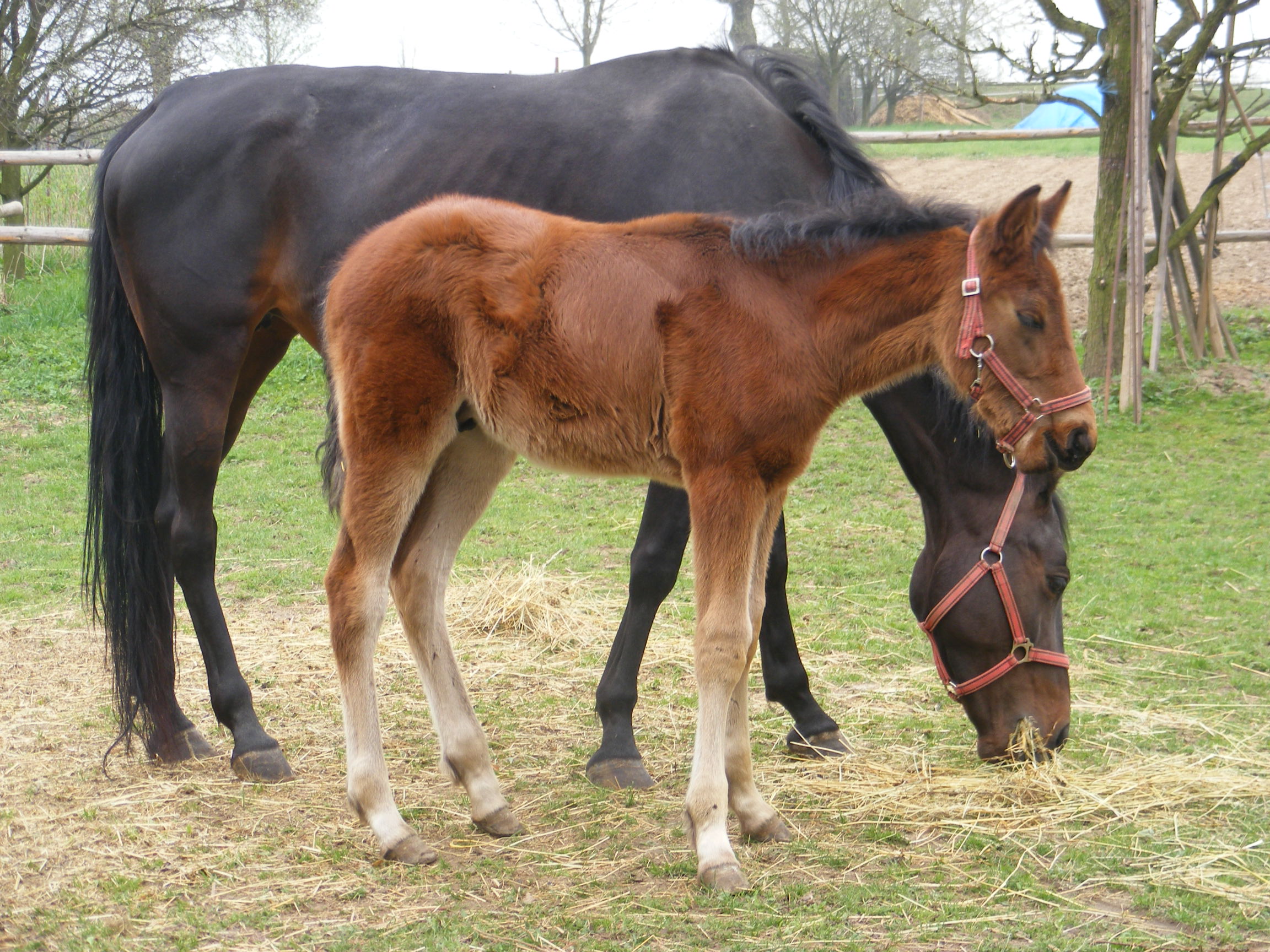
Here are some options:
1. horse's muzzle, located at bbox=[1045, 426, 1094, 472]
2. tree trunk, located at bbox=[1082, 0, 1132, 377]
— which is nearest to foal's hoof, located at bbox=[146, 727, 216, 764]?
horse's muzzle, located at bbox=[1045, 426, 1094, 472]

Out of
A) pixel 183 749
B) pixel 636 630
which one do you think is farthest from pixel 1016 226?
pixel 183 749

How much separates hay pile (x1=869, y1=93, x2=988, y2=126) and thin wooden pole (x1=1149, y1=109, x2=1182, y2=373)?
23.0 meters

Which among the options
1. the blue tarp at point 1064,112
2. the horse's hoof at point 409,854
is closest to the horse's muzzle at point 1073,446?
the horse's hoof at point 409,854

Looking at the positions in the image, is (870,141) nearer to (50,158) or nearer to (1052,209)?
(50,158)

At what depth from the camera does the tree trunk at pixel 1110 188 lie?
8.93 metres

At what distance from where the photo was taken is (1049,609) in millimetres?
3588

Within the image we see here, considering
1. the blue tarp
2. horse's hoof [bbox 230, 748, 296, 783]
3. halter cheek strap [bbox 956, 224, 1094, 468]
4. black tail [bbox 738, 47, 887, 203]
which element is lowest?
horse's hoof [bbox 230, 748, 296, 783]

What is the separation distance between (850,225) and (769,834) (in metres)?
1.74

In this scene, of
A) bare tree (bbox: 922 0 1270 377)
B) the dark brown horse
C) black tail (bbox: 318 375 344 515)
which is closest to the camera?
black tail (bbox: 318 375 344 515)

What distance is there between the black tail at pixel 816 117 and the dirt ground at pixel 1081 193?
3.54 metres

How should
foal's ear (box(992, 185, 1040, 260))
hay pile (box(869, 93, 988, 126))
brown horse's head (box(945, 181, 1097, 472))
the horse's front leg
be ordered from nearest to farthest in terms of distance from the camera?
foal's ear (box(992, 185, 1040, 260))
brown horse's head (box(945, 181, 1097, 472))
the horse's front leg
hay pile (box(869, 93, 988, 126))

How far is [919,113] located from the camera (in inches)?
1286

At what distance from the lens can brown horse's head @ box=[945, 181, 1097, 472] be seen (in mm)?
2688

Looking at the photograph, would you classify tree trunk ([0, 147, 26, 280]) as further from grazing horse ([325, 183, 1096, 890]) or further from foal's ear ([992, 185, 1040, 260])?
foal's ear ([992, 185, 1040, 260])
